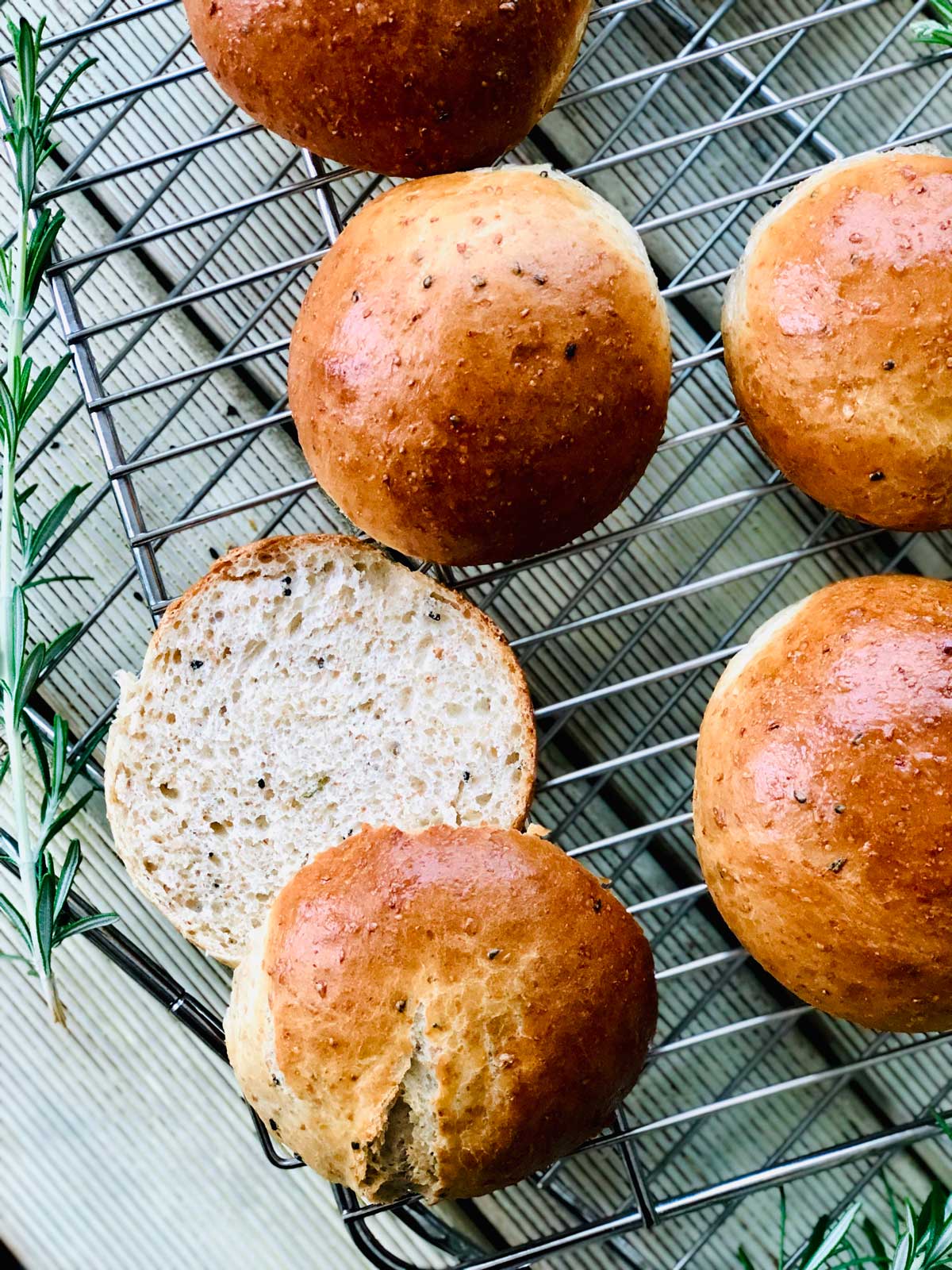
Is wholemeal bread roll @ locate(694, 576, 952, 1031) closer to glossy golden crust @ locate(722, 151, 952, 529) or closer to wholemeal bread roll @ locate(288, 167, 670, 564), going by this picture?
glossy golden crust @ locate(722, 151, 952, 529)

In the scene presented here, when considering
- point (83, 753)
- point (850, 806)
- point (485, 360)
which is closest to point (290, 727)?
point (83, 753)

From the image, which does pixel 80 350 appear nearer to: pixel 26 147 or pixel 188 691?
pixel 26 147

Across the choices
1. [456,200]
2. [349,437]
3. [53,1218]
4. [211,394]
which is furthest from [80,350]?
[53,1218]

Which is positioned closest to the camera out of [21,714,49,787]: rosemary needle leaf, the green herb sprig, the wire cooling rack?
the green herb sprig

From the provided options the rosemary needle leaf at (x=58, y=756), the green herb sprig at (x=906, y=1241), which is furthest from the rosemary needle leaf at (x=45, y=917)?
the green herb sprig at (x=906, y=1241)

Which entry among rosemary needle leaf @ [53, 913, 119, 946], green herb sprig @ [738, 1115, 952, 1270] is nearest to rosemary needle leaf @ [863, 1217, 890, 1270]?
green herb sprig @ [738, 1115, 952, 1270]
